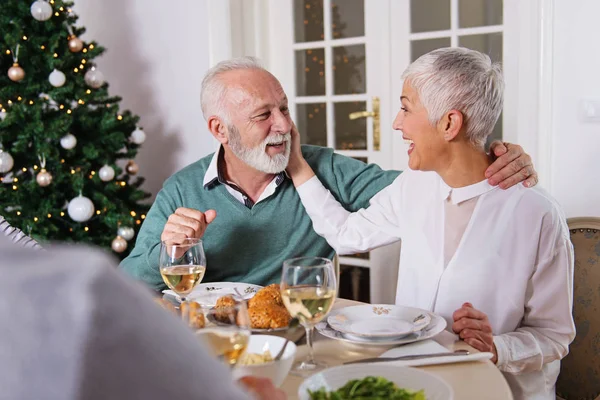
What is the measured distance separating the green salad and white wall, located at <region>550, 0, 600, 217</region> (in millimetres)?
2318

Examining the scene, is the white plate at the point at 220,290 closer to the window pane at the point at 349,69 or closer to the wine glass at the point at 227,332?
the wine glass at the point at 227,332

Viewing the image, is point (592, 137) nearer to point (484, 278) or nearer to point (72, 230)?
point (484, 278)

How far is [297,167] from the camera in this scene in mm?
2057

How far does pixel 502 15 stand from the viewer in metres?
3.20

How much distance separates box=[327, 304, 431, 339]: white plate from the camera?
1255mm

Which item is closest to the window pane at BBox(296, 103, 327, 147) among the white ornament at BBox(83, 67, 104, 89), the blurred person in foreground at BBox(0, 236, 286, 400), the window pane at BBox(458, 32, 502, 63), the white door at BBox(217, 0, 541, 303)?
the white door at BBox(217, 0, 541, 303)

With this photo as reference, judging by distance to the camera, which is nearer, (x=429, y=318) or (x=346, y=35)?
(x=429, y=318)

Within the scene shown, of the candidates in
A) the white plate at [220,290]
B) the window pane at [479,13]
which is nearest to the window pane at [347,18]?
the window pane at [479,13]

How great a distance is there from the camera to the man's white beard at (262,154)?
2.03m

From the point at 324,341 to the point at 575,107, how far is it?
2074mm

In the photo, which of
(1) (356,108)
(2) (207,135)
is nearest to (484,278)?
(1) (356,108)

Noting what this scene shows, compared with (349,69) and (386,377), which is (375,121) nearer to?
(349,69)

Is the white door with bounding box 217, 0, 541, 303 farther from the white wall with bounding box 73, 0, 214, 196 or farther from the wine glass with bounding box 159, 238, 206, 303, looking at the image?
the wine glass with bounding box 159, 238, 206, 303

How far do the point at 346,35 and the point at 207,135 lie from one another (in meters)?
0.96
